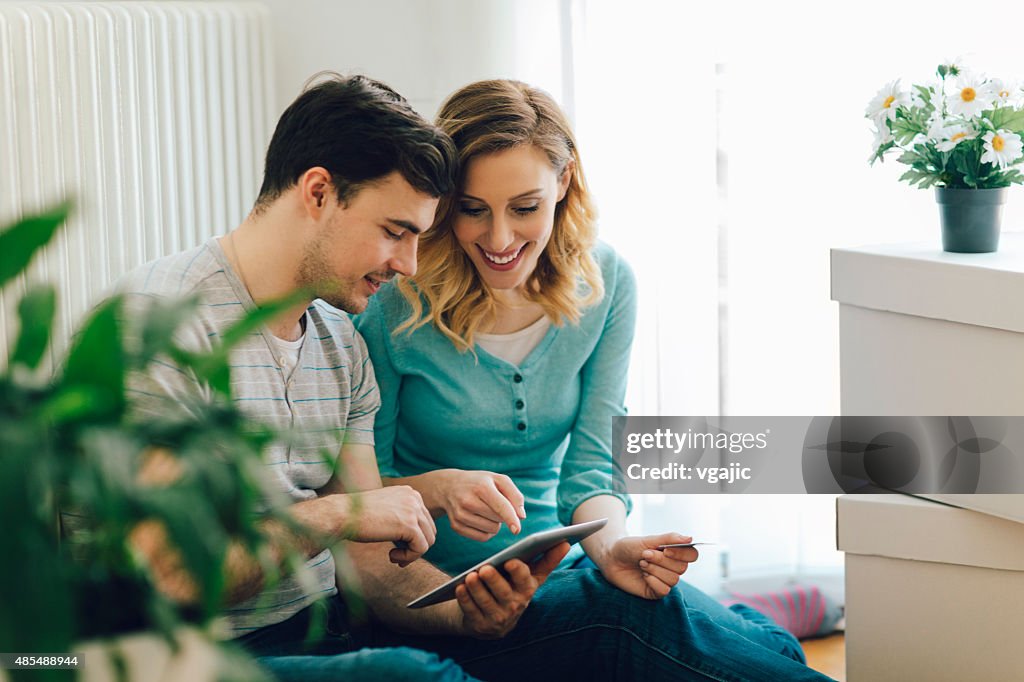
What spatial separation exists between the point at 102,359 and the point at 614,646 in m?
0.95

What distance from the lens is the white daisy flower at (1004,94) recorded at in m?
1.44

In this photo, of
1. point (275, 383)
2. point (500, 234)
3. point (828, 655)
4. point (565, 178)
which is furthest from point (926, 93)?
point (828, 655)

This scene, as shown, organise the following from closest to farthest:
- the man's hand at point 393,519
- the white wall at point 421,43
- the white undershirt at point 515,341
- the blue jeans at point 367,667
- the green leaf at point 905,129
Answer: the blue jeans at point 367,667 → the man's hand at point 393,519 → the green leaf at point 905,129 → the white undershirt at point 515,341 → the white wall at point 421,43

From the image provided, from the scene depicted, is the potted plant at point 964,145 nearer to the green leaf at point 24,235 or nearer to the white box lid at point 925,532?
the white box lid at point 925,532

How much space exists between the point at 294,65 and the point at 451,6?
0.36 meters

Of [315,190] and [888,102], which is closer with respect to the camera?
[315,190]

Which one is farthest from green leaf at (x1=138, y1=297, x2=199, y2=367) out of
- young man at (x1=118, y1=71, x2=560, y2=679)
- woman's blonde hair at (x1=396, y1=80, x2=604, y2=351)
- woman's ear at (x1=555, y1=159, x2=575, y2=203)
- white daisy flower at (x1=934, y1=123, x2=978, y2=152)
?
white daisy flower at (x1=934, y1=123, x2=978, y2=152)

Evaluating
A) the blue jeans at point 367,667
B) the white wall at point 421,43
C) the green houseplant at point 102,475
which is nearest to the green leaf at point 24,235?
the green houseplant at point 102,475

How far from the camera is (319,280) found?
53.0 inches

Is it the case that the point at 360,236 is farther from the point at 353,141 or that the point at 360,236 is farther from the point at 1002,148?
the point at 1002,148

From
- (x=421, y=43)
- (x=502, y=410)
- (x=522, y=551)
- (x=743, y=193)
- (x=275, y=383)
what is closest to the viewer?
(x=522, y=551)

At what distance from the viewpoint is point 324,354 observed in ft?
4.70

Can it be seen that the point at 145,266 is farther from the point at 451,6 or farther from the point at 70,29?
the point at 451,6

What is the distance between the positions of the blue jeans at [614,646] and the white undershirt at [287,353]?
15.1 inches
